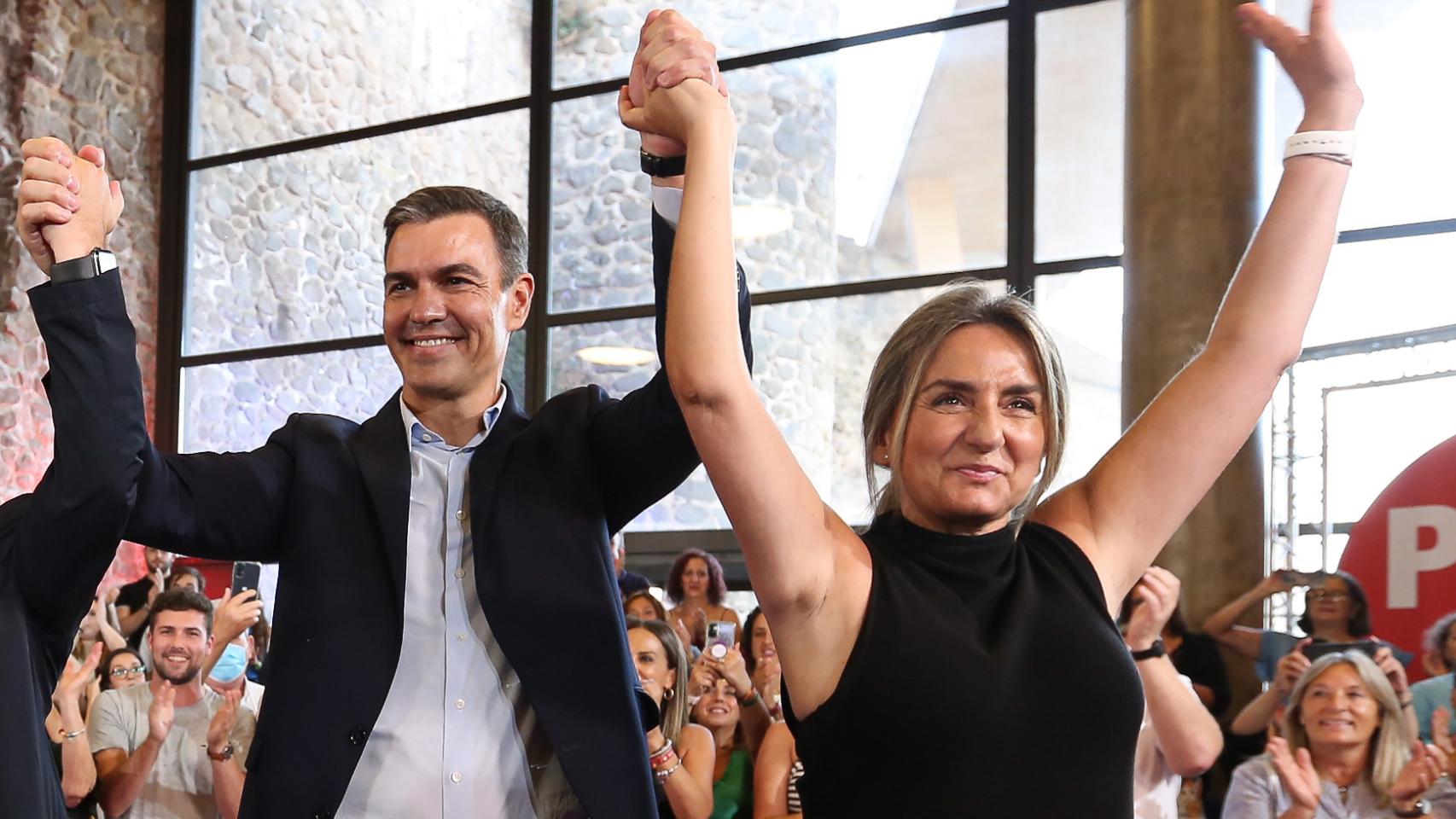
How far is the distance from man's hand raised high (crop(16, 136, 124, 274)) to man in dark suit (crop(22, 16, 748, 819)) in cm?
23

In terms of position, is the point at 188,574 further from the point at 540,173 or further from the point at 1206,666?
the point at 1206,666

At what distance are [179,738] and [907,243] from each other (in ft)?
12.8

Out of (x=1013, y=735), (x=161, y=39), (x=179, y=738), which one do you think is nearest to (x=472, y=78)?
(x=161, y=39)

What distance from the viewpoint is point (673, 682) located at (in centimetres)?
390

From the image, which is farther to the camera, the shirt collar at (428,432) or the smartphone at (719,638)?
the smartphone at (719,638)

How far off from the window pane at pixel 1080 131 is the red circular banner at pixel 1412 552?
187 centimetres

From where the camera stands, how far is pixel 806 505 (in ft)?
3.89

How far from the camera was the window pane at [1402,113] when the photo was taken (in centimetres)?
568

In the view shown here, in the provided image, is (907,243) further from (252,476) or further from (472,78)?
(252,476)

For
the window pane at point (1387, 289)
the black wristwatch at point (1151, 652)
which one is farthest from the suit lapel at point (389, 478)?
the window pane at point (1387, 289)

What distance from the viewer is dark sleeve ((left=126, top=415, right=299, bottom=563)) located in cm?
148

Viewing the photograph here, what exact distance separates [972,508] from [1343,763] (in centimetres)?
255

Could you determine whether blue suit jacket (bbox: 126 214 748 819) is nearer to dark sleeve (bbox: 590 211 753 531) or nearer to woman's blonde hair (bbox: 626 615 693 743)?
dark sleeve (bbox: 590 211 753 531)

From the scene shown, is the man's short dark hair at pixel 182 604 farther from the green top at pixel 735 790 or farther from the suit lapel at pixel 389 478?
the suit lapel at pixel 389 478
